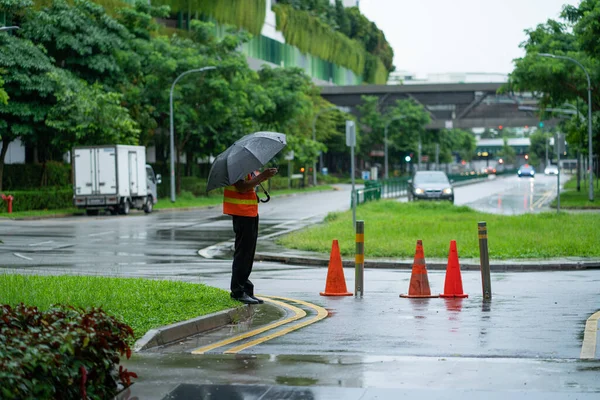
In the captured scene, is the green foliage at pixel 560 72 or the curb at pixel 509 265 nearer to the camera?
the curb at pixel 509 265

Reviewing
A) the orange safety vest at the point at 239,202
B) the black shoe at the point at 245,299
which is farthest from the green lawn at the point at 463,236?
the orange safety vest at the point at 239,202

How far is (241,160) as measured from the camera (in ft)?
43.5

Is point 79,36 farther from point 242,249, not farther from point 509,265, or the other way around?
point 242,249

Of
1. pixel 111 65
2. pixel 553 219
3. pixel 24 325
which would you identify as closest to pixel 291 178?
pixel 111 65

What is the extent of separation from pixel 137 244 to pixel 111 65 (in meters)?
25.2

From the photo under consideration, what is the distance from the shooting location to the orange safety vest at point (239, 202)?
1351cm

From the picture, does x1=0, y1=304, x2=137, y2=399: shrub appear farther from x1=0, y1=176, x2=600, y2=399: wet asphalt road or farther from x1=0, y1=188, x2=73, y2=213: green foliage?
x1=0, y1=188, x2=73, y2=213: green foliage

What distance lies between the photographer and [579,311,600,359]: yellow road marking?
967cm

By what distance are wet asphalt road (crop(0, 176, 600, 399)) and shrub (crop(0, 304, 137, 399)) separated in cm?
46

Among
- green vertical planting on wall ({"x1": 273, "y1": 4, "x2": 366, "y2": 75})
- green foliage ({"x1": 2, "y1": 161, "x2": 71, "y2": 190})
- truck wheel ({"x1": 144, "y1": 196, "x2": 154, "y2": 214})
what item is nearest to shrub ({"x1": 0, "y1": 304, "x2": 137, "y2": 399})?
truck wheel ({"x1": 144, "y1": 196, "x2": 154, "y2": 214})

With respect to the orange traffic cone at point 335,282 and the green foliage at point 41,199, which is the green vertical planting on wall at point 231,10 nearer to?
the green foliage at point 41,199

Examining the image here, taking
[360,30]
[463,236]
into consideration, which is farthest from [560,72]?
[360,30]

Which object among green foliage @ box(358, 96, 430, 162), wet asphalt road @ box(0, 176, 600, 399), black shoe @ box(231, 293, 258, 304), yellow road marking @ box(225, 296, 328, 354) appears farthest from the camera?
green foliage @ box(358, 96, 430, 162)

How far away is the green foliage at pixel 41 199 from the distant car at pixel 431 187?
17553 millimetres
